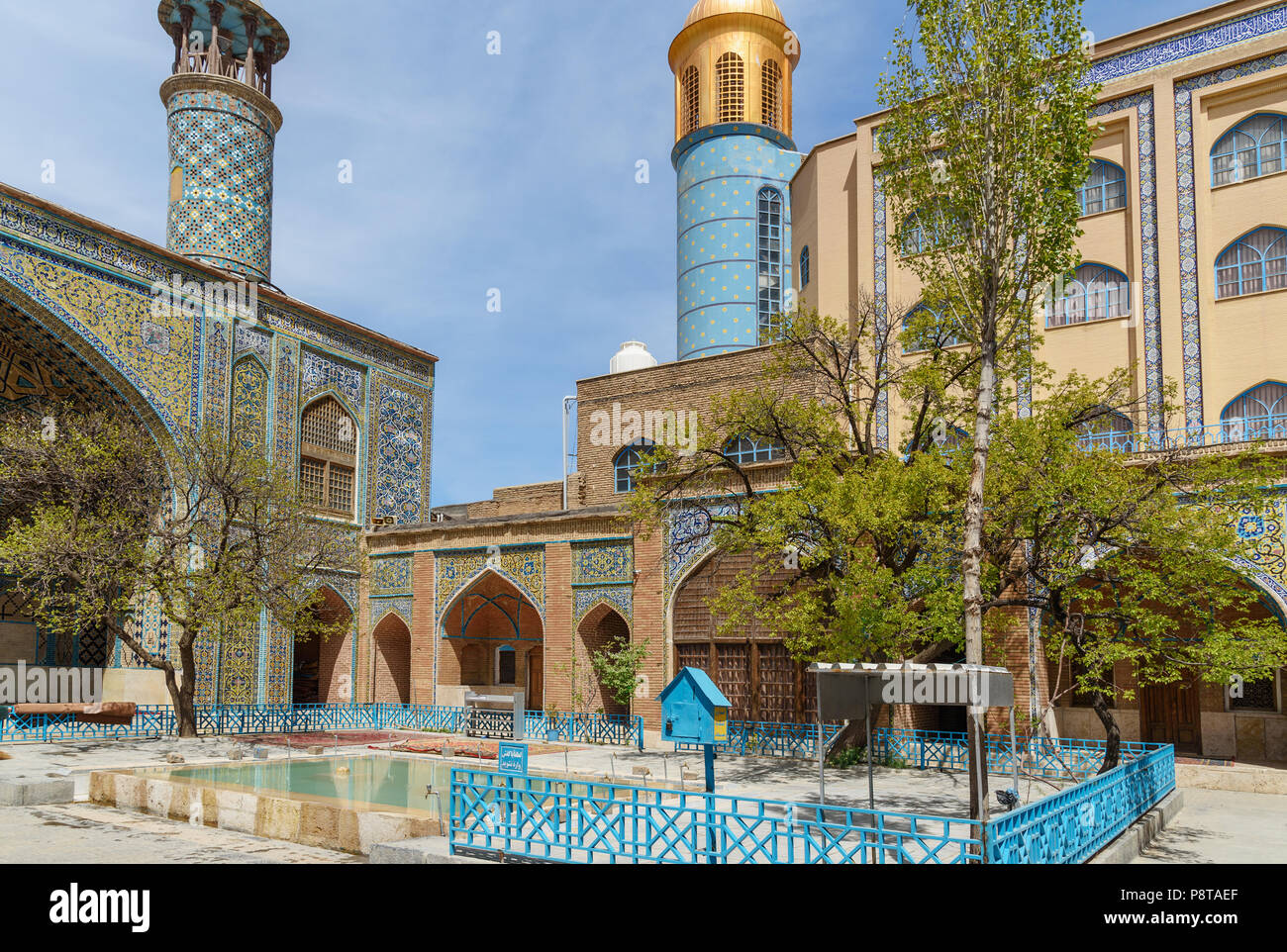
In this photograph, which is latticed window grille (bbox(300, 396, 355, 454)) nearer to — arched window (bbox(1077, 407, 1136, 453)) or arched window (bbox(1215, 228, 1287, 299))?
arched window (bbox(1077, 407, 1136, 453))

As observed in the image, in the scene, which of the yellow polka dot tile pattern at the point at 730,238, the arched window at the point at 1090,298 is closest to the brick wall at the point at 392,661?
the yellow polka dot tile pattern at the point at 730,238

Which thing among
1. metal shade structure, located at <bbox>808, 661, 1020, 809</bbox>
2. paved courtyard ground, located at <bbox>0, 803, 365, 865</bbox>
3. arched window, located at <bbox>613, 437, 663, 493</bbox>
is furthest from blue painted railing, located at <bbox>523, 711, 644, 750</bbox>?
metal shade structure, located at <bbox>808, 661, 1020, 809</bbox>

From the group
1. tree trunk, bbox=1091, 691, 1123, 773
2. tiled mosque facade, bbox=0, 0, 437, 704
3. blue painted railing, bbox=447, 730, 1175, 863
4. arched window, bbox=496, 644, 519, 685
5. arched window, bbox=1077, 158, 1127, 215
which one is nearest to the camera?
blue painted railing, bbox=447, 730, 1175, 863

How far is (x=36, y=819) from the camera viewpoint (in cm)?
1066

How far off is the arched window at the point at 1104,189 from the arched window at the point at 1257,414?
4.49m

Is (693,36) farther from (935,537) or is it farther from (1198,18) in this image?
(935,537)

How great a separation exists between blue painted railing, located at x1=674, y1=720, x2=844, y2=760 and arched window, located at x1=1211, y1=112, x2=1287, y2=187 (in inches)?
495

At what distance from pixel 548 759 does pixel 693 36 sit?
85.6 feet

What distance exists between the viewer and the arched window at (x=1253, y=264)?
18.4m

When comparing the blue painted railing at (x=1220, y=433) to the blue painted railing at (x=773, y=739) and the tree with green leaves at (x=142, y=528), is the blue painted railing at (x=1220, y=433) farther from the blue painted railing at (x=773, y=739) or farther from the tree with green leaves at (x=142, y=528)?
the tree with green leaves at (x=142, y=528)

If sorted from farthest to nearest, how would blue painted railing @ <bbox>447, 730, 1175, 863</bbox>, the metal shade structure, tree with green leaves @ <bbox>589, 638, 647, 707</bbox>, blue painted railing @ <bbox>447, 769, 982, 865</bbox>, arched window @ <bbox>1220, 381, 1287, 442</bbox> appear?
tree with green leaves @ <bbox>589, 638, 647, 707</bbox>
arched window @ <bbox>1220, 381, 1287, 442</bbox>
the metal shade structure
blue painted railing @ <bbox>447, 769, 982, 865</bbox>
blue painted railing @ <bbox>447, 730, 1175, 863</bbox>

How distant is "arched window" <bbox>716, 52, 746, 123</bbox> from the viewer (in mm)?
32656

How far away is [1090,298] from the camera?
2016 centimetres

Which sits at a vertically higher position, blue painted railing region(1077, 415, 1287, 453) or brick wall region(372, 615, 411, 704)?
blue painted railing region(1077, 415, 1287, 453)
